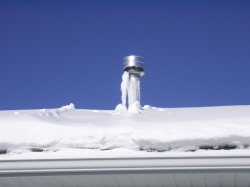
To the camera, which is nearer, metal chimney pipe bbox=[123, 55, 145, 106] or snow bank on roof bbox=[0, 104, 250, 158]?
snow bank on roof bbox=[0, 104, 250, 158]

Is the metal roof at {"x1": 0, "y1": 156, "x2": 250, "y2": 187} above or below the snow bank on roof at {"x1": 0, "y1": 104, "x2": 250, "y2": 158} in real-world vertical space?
below

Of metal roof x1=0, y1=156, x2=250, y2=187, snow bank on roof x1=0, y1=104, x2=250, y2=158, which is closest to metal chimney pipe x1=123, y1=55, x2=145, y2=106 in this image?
snow bank on roof x1=0, y1=104, x2=250, y2=158

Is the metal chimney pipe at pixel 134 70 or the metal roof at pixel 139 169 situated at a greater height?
the metal chimney pipe at pixel 134 70

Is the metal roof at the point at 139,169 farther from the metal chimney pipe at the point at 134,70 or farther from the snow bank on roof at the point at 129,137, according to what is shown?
the metal chimney pipe at the point at 134,70

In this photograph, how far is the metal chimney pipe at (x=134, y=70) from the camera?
6109mm

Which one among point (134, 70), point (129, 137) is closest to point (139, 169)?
point (129, 137)

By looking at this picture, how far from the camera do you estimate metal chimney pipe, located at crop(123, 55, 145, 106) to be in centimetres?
611

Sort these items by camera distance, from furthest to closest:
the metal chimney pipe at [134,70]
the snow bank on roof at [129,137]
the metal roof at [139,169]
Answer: the metal chimney pipe at [134,70]
the snow bank on roof at [129,137]
the metal roof at [139,169]

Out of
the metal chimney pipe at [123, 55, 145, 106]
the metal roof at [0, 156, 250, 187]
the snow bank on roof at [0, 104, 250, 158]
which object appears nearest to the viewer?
the metal roof at [0, 156, 250, 187]

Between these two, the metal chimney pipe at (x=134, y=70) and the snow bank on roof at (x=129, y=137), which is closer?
the snow bank on roof at (x=129, y=137)

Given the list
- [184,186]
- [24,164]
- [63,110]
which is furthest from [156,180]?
[63,110]

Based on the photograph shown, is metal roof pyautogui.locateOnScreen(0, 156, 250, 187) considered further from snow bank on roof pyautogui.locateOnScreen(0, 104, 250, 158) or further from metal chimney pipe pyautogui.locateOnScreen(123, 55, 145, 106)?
metal chimney pipe pyautogui.locateOnScreen(123, 55, 145, 106)

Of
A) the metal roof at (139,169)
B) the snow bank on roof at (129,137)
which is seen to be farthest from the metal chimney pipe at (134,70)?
the metal roof at (139,169)

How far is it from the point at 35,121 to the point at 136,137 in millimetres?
1064
